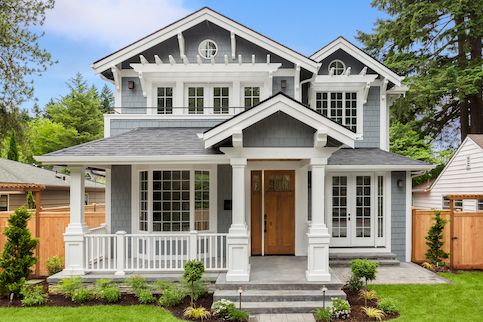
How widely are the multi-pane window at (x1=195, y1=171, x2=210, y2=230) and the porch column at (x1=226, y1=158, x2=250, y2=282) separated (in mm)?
2050

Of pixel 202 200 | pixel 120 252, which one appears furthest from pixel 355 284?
pixel 120 252

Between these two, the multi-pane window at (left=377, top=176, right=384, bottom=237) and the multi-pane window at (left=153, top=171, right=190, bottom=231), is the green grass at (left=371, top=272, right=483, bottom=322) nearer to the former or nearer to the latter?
the multi-pane window at (left=377, top=176, right=384, bottom=237)

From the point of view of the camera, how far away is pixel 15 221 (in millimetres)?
8055

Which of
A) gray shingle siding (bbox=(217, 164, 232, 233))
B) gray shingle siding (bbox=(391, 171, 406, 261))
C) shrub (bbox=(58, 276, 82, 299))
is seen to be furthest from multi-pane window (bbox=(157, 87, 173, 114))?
gray shingle siding (bbox=(391, 171, 406, 261))

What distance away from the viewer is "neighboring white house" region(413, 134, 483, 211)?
45.6 feet

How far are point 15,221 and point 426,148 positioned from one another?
22293mm

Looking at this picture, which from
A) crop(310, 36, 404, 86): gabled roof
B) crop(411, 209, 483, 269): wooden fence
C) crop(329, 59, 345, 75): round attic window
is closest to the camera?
crop(411, 209, 483, 269): wooden fence

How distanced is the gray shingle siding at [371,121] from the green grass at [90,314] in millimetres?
7969

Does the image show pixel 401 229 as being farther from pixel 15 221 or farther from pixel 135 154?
pixel 15 221

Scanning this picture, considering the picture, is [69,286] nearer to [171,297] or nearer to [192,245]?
[171,297]

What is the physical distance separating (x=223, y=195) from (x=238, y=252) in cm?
242

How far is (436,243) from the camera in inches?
419

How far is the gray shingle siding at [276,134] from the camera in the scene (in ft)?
25.9

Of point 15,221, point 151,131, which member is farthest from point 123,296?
point 151,131
